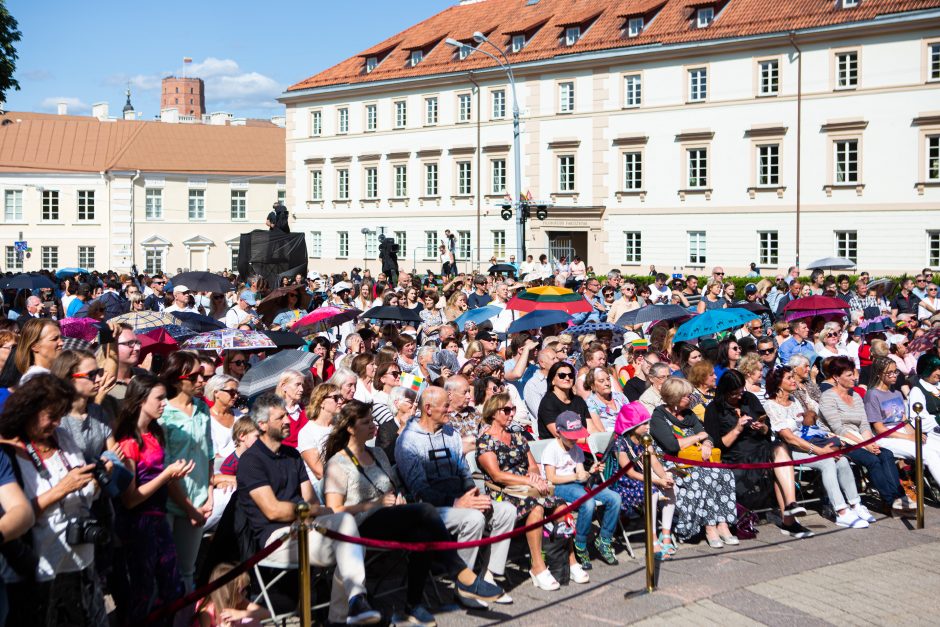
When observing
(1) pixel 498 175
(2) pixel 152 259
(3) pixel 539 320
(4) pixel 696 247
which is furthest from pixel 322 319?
(2) pixel 152 259

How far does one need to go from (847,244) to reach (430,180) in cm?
2118

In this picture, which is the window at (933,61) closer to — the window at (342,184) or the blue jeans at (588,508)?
the window at (342,184)

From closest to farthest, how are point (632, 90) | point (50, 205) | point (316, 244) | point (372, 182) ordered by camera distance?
1. point (632, 90)
2. point (372, 182)
3. point (316, 244)
4. point (50, 205)

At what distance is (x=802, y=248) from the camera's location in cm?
4438

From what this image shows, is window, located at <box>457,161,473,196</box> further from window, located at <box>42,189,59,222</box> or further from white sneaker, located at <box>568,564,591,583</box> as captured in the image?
white sneaker, located at <box>568,564,591,583</box>

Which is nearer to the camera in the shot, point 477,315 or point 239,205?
point 477,315

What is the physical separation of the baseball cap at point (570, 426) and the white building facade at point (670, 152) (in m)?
36.3

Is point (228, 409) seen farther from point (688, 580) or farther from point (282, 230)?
point (282, 230)

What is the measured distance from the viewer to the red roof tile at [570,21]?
44.2 m

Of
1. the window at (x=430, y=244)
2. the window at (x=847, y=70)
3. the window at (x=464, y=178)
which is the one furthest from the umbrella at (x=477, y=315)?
the window at (x=430, y=244)

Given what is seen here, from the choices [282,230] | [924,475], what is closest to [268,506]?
[924,475]

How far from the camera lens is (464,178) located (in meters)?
54.5

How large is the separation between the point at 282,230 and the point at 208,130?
2049 inches

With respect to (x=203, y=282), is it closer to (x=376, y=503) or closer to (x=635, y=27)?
(x=376, y=503)
